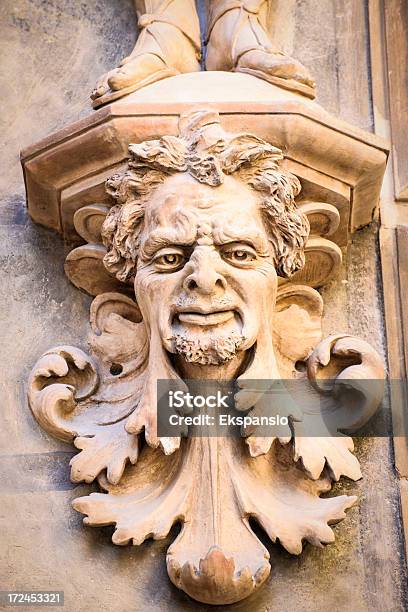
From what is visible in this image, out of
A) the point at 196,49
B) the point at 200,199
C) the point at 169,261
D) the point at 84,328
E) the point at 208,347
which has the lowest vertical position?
the point at 84,328

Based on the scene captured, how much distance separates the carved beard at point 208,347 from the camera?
2.15 meters

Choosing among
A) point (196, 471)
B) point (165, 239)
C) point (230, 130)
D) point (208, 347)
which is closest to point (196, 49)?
point (230, 130)

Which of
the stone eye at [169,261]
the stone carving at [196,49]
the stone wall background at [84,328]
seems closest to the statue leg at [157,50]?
the stone carving at [196,49]

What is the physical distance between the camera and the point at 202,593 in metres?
2.08

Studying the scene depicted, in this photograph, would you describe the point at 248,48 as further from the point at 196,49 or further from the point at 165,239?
the point at 165,239

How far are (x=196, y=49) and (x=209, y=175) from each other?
63 centimetres

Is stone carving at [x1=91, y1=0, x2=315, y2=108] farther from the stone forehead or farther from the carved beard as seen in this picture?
the carved beard

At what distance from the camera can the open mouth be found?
85.3 inches

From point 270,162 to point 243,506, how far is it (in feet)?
2.52

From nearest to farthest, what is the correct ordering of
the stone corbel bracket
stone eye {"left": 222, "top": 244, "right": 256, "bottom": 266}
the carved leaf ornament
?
the carved leaf ornament
stone eye {"left": 222, "top": 244, "right": 256, "bottom": 266}
the stone corbel bracket

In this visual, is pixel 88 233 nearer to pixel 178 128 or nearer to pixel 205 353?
pixel 178 128

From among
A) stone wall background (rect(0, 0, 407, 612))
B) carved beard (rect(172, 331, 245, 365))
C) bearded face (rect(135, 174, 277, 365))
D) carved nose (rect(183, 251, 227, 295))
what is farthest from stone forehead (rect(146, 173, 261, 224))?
stone wall background (rect(0, 0, 407, 612))

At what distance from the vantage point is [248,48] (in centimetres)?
260

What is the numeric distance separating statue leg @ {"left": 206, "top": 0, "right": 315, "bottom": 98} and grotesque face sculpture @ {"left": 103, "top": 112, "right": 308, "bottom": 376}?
0.95ft
